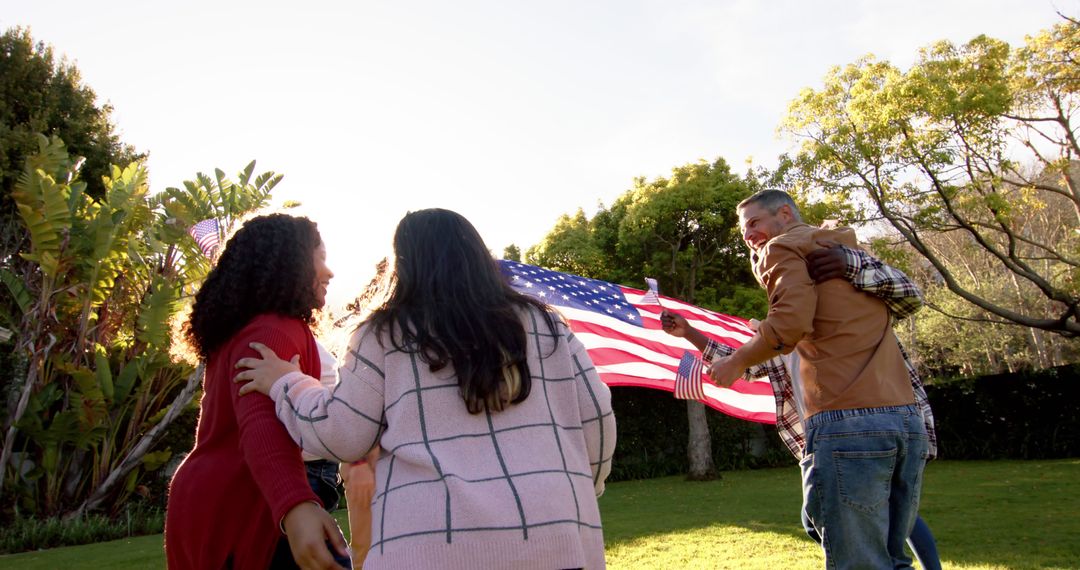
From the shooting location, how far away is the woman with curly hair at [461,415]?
197 cm

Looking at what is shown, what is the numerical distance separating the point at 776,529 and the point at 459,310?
9.25 m

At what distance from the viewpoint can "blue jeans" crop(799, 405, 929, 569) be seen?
3.21 meters

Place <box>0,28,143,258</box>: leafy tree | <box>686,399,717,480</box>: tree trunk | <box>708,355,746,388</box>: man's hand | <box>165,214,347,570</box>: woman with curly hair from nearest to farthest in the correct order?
<box>165,214,347,570</box>: woman with curly hair < <box>708,355,746,388</box>: man's hand < <box>0,28,143,258</box>: leafy tree < <box>686,399,717,480</box>: tree trunk

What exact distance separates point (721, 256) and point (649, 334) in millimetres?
15955

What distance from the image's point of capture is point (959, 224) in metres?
18.7

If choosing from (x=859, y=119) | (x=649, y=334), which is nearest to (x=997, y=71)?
(x=859, y=119)

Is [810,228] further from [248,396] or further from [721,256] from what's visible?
[721,256]

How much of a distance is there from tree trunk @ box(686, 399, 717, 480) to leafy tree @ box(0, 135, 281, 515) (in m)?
11.4

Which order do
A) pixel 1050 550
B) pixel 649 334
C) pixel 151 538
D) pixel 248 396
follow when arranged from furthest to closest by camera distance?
pixel 151 538 < pixel 1050 550 < pixel 649 334 < pixel 248 396

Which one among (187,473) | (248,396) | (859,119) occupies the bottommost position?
(187,473)

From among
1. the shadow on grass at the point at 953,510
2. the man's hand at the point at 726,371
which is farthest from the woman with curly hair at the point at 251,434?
the shadow on grass at the point at 953,510

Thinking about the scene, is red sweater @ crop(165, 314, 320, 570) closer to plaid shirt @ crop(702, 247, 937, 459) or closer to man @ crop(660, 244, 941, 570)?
man @ crop(660, 244, 941, 570)

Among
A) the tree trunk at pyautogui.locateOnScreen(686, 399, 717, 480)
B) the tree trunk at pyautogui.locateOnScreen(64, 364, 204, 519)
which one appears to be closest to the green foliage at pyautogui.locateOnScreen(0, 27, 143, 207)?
the tree trunk at pyautogui.locateOnScreen(64, 364, 204, 519)

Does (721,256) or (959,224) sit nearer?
(959,224)
